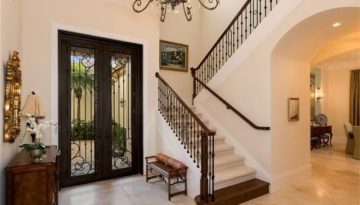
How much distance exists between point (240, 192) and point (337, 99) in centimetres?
793

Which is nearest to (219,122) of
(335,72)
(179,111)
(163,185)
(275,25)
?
(179,111)

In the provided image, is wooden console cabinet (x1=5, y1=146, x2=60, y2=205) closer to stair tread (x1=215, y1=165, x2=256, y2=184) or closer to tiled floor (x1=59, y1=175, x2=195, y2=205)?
tiled floor (x1=59, y1=175, x2=195, y2=205)

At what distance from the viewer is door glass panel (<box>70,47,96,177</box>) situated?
4.41 metres

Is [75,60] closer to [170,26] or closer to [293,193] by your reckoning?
[170,26]

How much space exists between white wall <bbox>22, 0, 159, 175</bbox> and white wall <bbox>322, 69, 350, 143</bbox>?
8.03 m

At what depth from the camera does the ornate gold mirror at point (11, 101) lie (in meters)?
2.50

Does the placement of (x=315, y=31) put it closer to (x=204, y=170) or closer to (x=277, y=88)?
(x=277, y=88)

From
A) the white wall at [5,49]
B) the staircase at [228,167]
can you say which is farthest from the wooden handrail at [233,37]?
the white wall at [5,49]

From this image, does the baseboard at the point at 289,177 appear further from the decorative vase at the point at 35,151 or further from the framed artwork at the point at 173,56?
the decorative vase at the point at 35,151

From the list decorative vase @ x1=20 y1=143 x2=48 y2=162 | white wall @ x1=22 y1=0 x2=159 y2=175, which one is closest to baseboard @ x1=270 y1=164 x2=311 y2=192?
white wall @ x1=22 y1=0 x2=159 y2=175

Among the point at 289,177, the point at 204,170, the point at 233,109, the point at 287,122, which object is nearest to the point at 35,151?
the point at 204,170

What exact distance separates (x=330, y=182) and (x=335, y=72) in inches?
255

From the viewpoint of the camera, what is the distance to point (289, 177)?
4609 millimetres

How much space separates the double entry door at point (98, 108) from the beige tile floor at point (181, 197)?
1.21ft
